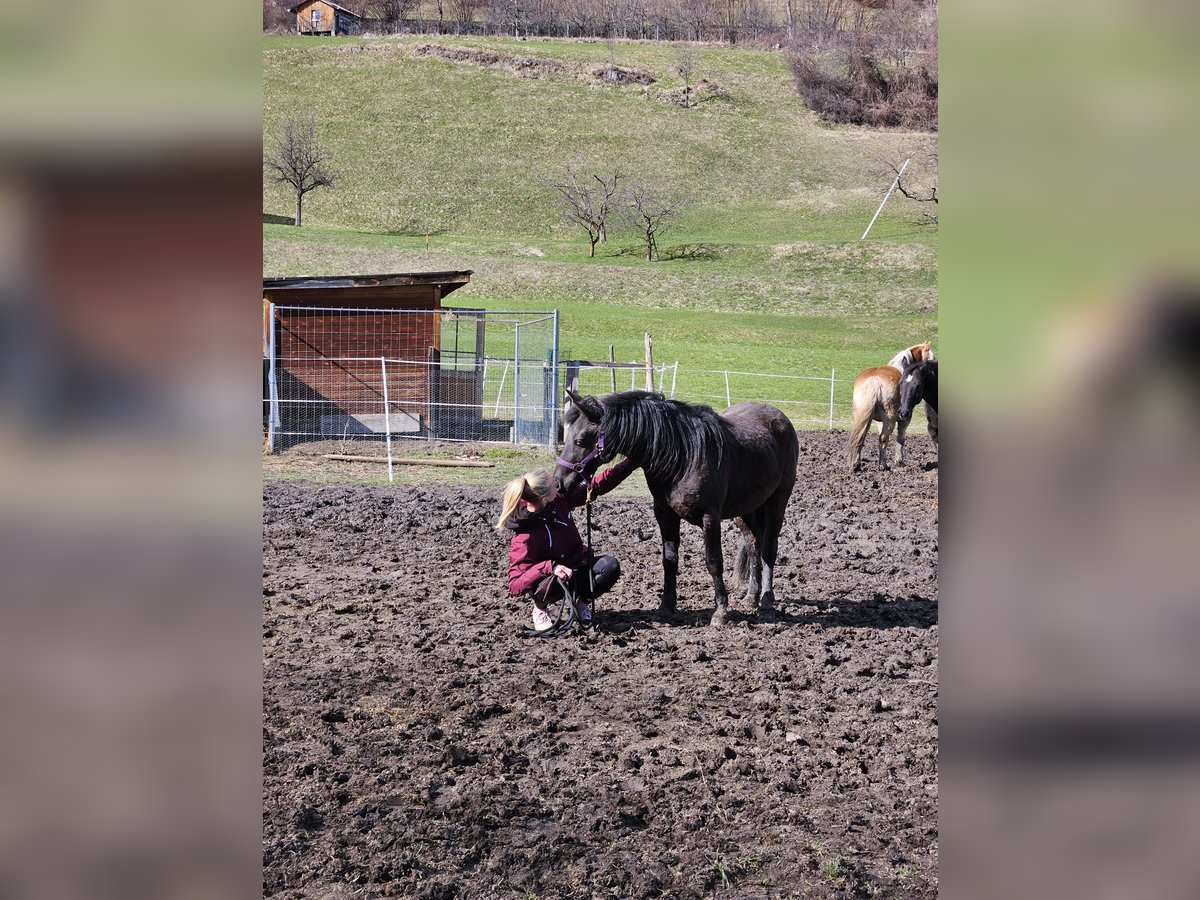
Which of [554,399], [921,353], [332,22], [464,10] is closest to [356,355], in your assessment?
[554,399]

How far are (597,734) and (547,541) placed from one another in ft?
5.63

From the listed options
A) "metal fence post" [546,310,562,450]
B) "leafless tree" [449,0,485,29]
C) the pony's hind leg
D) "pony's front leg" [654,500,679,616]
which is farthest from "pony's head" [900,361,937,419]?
"leafless tree" [449,0,485,29]

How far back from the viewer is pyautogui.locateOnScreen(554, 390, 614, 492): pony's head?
228 inches

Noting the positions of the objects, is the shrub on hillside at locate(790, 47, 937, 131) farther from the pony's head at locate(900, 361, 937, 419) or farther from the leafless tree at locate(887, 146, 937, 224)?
the pony's head at locate(900, 361, 937, 419)

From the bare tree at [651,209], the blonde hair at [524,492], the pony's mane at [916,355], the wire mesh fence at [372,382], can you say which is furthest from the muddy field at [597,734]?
the bare tree at [651,209]

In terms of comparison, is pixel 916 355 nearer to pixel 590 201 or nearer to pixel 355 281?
pixel 355 281

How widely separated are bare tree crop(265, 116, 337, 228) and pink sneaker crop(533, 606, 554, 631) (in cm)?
4557

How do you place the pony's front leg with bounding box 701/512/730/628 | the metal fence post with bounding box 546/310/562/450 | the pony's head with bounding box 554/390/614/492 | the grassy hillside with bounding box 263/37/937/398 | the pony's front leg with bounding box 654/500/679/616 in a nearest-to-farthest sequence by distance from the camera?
the pony's head with bounding box 554/390/614/492 < the pony's front leg with bounding box 701/512/730/628 < the pony's front leg with bounding box 654/500/679/616 < the metal fence post with bounding box 546/310/562/450 < the grassy hillside with bounding box 263/37/937/398

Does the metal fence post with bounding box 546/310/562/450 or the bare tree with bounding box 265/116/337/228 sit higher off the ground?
the bare tree with bounding box 265/116/337/228

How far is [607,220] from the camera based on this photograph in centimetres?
5031

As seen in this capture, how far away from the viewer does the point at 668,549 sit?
6465 mm

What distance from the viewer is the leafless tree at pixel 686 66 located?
6700 cm

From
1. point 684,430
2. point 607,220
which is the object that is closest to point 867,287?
point 607,220
